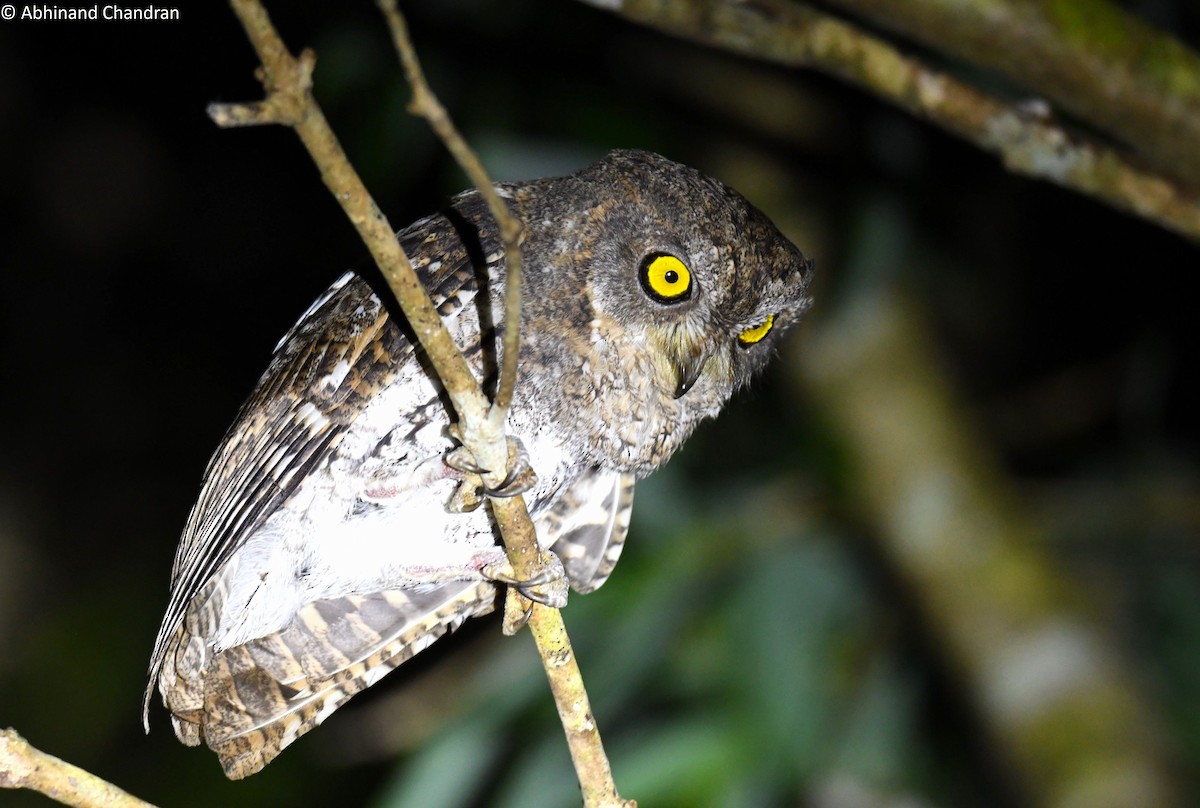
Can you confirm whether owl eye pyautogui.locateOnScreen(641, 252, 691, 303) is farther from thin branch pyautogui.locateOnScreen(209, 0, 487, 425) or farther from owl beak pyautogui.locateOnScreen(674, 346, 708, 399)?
thin branch pyautogui.locateOnScreen(209, 0, 487, 425)

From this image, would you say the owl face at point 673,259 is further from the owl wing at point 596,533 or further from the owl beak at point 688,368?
the owl wing at point 596,533

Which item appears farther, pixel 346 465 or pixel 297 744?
pixel 297 744

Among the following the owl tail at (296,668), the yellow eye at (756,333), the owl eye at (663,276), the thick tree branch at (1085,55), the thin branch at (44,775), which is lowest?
the thin branch at (44,775)

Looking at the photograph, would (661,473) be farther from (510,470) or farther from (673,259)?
(510,470)

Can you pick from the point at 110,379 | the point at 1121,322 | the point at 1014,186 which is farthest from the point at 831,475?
the point at 110,379

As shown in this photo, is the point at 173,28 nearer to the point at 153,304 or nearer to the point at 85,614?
the point at 153,304

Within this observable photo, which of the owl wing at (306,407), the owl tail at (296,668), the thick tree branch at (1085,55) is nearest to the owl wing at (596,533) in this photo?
the owl tail at (296,668)

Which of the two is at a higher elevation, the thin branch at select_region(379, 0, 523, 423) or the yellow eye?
the yellow eye

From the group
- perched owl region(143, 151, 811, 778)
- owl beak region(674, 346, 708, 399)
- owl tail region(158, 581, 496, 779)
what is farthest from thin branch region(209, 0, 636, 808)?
owl tail region(158, 581, 496, 779)
